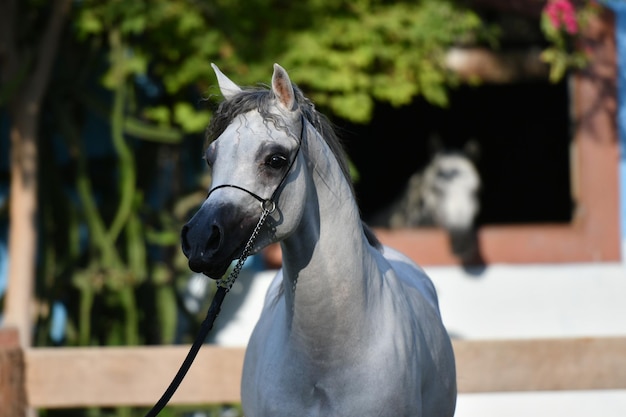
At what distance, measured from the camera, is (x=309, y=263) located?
2.50 m

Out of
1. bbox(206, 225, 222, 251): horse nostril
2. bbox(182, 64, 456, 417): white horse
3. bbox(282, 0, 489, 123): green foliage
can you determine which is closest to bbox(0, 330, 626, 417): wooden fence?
bbox(182, 64, 456, 417): white horse

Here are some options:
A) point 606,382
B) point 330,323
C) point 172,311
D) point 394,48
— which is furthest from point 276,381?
point 394,48

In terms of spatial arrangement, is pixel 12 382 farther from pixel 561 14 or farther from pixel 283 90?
pixel 561 14

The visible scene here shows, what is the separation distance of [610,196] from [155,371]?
140 inches

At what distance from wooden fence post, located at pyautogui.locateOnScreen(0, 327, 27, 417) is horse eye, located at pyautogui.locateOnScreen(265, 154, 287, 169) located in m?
2.20

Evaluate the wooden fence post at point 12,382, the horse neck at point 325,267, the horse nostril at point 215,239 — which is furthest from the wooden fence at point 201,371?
the horse nostril at point 215,239

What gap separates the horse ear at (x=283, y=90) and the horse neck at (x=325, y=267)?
0.44ft

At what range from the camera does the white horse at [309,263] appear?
2332mm

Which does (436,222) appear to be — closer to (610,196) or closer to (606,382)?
(610,196)

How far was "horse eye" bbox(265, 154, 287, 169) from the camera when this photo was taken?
92.2 inches

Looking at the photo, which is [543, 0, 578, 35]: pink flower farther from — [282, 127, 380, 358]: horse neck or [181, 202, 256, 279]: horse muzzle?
[181, 202, 256, 279]: horse muzzle

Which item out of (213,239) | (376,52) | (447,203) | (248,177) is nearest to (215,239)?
(213,239)

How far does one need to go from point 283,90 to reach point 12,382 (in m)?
2.27

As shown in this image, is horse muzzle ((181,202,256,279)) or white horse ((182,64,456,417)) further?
white horse ((182,64,456,417))
